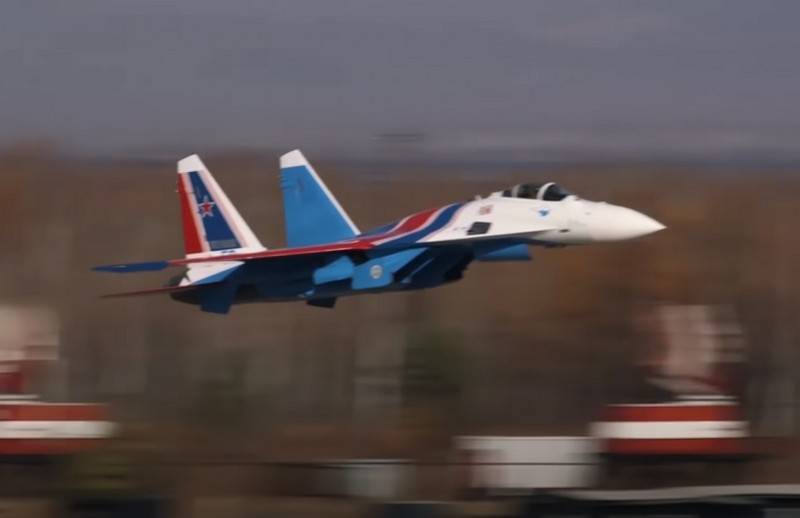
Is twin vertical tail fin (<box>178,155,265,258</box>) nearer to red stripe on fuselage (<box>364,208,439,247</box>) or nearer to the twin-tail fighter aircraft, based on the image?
the twin-tail fighter aircraft

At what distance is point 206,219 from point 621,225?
20.3 ft

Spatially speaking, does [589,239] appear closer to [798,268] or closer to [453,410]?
[453,410]

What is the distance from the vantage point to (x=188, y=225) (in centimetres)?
1931

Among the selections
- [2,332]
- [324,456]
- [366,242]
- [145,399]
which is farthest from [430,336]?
[366,242]

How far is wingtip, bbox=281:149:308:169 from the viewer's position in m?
19.3

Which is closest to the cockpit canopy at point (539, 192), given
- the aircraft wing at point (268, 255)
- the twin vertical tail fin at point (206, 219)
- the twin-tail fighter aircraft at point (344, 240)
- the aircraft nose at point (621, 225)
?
the twin-tail fighter aircraft at point (344, 240)

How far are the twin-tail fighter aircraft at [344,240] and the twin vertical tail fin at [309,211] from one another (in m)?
0.01

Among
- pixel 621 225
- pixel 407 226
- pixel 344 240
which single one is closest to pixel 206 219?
pixel 344 240

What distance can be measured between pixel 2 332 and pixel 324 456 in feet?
24.3

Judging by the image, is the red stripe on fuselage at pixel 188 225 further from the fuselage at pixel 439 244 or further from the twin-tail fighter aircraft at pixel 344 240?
the fuselage at pixel 439 244

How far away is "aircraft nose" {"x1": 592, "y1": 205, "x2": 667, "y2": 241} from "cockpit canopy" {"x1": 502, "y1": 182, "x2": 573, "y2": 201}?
64cm

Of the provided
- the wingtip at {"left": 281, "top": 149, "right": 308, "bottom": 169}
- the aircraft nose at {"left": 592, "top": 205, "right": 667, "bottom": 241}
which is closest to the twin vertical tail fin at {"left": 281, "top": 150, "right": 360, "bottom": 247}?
the wingtip at {"left": 281, "top": 149, "right": 308, "bottom": 169}

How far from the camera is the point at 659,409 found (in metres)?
23.8

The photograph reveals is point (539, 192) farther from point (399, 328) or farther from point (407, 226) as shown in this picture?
point (399, 328)
